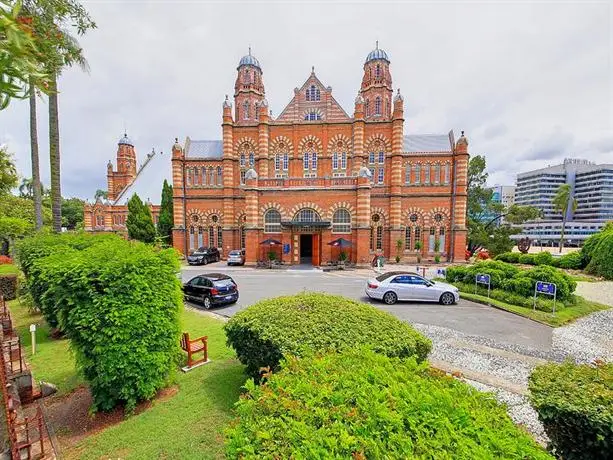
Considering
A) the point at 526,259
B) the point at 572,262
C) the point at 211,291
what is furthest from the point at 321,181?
the point at 572,262

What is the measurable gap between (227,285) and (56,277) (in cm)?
766

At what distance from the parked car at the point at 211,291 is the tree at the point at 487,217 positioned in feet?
88.3

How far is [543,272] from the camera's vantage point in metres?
12.1

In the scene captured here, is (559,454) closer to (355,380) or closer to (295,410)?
(355,380)

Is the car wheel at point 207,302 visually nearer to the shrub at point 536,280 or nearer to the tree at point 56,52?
the tree at point 56,52

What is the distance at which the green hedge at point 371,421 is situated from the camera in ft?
6.00

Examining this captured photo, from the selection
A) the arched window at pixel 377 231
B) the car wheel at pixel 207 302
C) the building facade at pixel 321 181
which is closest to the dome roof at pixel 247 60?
the building facade at pixel 321 181

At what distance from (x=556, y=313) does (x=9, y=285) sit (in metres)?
24.8

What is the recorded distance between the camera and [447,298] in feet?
38.8

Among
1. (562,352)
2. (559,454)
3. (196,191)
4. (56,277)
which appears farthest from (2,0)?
(196,191)

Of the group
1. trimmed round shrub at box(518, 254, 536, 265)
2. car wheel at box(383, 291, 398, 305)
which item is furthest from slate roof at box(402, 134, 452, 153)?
car wheel at box(383, 291, 398, 305)

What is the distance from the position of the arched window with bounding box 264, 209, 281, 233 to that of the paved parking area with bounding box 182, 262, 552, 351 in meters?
7.29

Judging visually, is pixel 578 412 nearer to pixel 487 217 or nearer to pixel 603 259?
pixel 603 259

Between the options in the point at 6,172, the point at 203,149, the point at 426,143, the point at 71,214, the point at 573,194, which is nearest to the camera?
the point at 6,172
